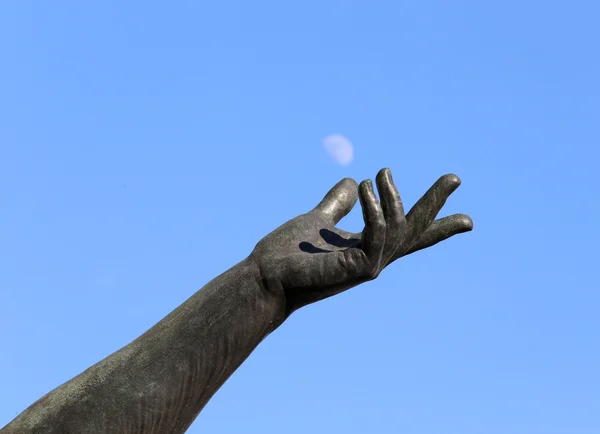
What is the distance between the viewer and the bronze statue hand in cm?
522

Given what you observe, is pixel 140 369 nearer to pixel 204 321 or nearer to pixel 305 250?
pixel 204 321

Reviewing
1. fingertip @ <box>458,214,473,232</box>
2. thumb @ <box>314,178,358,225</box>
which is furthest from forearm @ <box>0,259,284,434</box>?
fingertip @ <box>458,214,473,232</box>

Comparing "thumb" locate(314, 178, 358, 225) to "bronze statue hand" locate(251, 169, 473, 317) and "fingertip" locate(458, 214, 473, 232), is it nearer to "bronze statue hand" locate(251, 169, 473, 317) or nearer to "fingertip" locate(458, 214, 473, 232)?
"bronze statue hand" locate(251, 169, 473, 317)

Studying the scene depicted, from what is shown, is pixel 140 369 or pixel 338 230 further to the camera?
pixel 338 230

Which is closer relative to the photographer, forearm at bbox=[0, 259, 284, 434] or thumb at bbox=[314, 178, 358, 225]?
forearm at bbox=[0, 259, 284, 434]

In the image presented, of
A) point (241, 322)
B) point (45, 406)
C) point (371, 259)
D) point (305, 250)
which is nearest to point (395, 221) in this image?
point (371, 259)

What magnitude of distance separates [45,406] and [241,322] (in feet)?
4.02

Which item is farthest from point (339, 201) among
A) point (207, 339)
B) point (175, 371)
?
→ point (175, 371)

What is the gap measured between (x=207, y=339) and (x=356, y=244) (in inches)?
38.2

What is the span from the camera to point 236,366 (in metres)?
5.65

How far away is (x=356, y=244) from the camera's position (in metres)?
5.44

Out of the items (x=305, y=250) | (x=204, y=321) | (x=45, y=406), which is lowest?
(x=45, y=406)

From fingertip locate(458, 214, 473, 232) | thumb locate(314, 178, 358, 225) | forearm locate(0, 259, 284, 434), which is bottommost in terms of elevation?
forearm locate(0, 259, 284, 434)

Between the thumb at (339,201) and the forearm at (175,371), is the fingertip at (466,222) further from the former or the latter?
the forearm at (175,371)
